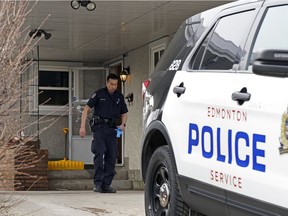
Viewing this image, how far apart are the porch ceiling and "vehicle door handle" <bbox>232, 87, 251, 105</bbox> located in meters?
5.96

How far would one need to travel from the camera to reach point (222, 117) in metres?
4.75

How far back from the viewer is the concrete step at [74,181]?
13617 mm

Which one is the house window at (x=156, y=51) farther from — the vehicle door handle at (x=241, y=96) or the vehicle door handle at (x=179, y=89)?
the vehicle door handle at (x=241, y=96)

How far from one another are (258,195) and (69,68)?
1405 cm

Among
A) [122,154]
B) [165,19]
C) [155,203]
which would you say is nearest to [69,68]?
[122,154]

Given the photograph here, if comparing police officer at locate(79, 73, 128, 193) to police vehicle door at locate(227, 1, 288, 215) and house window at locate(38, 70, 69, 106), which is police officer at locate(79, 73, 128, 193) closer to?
police vehicle door at locate(227, 1, 288, 215)

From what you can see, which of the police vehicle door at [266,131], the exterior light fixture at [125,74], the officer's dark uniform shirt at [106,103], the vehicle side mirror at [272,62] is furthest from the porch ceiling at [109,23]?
the vehicle side mirror at [272,62]

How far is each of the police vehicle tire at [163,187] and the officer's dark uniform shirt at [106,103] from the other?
14.4 feet

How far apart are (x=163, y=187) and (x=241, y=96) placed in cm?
158

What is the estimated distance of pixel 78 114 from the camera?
17.5 metres

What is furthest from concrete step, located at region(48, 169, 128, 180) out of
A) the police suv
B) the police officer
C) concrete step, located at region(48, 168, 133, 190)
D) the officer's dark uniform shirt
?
the police suv

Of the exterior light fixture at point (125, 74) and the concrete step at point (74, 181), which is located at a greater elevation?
the exterior light fixture at point (125, 74)

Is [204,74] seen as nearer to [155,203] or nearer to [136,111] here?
[155,203]

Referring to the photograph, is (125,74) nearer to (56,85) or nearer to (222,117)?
(56,85)
